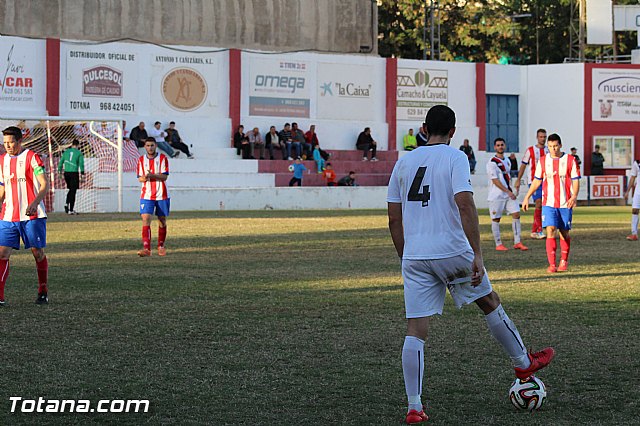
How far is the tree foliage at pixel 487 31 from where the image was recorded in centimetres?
6153

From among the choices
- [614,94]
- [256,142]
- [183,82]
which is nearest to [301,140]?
[256,142]

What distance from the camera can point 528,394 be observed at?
6906mm

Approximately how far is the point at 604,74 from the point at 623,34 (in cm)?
1392

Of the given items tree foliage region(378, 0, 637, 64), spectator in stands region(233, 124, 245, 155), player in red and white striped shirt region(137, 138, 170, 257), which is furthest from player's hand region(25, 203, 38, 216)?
tree foliage region(378, 0, 637, 64)

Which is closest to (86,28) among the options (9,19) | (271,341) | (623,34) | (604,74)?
(9,19)

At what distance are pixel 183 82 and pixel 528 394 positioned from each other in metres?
38.0

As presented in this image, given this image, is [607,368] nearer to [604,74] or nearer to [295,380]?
[295,380]

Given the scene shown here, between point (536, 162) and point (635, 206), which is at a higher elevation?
point (536, 162)

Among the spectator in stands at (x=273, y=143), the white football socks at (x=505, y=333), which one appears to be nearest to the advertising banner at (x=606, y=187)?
the spectator in stands at (x=273, y=143)

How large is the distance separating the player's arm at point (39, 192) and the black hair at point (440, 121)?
244 inches

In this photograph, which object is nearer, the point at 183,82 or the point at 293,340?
the point at 293,340

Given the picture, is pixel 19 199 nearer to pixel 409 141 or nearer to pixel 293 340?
pixel 293 340

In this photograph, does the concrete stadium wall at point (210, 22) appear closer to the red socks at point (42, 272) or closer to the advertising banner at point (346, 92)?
the advertising banner at point (346, 92)

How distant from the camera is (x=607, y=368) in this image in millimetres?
8344
